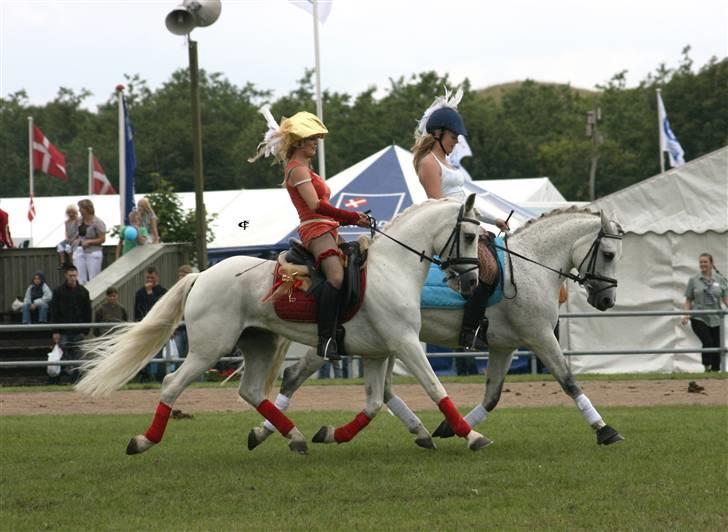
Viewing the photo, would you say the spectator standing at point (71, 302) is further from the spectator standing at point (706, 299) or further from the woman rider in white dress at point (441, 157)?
the woman rider in white dress at point (441, 157)

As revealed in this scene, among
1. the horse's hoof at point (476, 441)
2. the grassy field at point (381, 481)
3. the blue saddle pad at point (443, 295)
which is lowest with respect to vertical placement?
the grassy field at point (381, 481)

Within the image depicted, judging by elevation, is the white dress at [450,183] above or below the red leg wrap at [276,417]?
above

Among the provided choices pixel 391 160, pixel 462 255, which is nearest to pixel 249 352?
pixel 462 255

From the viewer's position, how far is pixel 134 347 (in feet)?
38.2

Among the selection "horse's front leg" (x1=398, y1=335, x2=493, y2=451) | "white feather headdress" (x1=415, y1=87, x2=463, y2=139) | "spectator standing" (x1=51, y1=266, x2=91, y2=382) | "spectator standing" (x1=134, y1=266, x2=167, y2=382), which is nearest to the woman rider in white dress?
"white feather headdress" (x1=415, y1=87, x2=463, y2=139)

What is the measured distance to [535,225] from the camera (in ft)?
40.0

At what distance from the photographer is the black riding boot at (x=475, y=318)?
11.6 m

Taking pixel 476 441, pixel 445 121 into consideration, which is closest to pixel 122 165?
pixel 445 121

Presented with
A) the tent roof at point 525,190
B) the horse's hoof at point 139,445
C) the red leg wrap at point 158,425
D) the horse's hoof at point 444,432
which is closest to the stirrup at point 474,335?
the horse's hoof at point 444,432

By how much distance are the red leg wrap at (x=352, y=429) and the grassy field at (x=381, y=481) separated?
0.15m

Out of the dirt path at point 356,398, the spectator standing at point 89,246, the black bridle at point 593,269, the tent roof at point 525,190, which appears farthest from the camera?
the tent roof at point 525,190

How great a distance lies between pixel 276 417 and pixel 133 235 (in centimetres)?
1376

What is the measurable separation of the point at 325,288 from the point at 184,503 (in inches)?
97.7

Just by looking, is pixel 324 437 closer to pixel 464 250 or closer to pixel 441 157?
pixel 464 250
